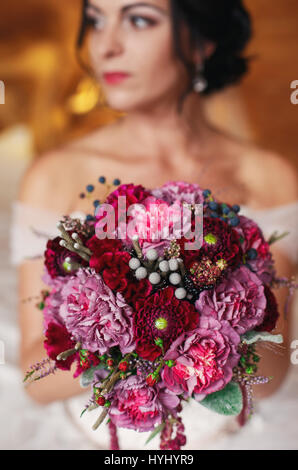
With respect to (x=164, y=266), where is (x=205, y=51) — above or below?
above

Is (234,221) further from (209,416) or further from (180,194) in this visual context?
(209,416)

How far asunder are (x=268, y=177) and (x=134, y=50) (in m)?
0.50

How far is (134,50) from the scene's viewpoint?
3.90 ft

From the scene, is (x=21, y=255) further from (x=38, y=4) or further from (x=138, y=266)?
(x=38, y=4)

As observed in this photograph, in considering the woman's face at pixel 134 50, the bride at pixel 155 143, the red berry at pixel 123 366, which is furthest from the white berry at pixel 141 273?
the woman's face at pixel 134 50

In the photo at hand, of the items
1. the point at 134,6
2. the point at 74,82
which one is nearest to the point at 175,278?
the point at 134,6

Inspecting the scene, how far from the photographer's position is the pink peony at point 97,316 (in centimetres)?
62

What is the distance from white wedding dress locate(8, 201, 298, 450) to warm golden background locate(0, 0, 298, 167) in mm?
265

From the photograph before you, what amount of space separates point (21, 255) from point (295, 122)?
891mm

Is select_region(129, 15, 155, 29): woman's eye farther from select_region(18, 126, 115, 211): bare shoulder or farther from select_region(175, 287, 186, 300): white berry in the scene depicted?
select_region(175, 287, 186, 300): white berry

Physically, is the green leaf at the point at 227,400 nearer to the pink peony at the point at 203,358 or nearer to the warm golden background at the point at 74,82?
the pink peony at the point at 203,358

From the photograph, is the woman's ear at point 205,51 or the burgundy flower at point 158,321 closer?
the burgundy flower at point 158,321

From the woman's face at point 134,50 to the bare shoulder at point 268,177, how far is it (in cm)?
30

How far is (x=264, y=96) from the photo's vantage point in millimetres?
1489
